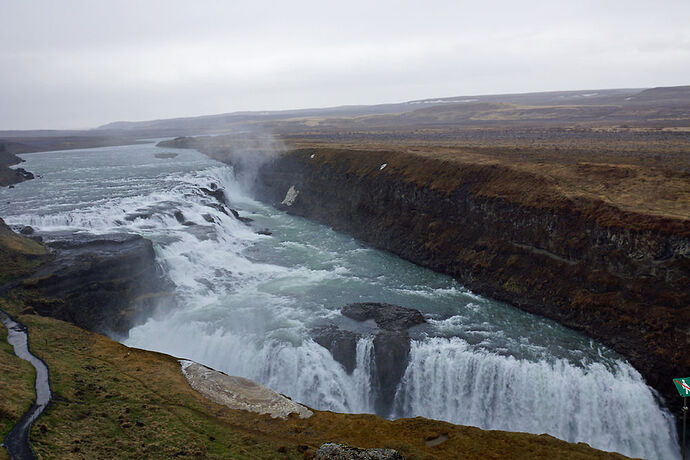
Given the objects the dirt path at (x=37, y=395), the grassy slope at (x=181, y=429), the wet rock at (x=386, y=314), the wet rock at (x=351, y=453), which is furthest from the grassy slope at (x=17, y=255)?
the wet rock at (x=351, y=453)

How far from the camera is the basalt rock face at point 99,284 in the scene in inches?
1104

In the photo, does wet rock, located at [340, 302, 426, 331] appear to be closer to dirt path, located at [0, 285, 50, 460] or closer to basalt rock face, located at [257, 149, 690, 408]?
basalt rock face, located at [257, 149, 690, 408]

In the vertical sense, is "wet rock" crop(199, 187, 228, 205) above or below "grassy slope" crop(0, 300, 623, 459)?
above

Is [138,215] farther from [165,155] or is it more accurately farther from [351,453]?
[165,155]

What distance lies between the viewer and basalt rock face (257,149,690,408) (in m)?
26.5

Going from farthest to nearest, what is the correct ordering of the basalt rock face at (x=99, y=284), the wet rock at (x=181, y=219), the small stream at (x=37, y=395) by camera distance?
the wet rock at (x=181, y=219), the basalt rock face at (x=99, y=284), the small stream at (x=37, y=395)

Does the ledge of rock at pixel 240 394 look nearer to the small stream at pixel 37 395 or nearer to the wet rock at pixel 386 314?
the small stream at pixel 37 395

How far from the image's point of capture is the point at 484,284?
35.6 meters

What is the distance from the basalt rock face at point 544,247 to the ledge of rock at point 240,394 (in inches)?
768

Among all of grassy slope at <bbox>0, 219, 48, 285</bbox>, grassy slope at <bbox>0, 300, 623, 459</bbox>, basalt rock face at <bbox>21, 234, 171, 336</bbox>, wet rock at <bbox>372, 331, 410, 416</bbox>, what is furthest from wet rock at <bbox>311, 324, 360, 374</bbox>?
grassy slope at <bbox>0, 219, 48, 285</bbox>

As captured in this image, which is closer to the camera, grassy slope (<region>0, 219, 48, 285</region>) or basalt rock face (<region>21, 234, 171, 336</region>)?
basalt rock face (<region>21, 234, 171, 336</region>)

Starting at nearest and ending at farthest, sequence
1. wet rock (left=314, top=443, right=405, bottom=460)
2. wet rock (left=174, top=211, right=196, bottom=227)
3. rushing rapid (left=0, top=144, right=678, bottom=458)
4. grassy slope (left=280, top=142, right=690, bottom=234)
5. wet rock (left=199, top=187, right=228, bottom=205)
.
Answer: wet rock (left=314, top=443, right=405, bottom=460) < rushing rapid (left=0, top=144, right=678, bottom=458) < grassy slope (left=280, top=142, right=690, bottom=234) < wet rock (left=174, top=211, right=196, bottom=227) < wet rock (left=199, top=187, right=228, bottom=205)

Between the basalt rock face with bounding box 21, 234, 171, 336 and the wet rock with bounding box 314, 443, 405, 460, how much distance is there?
19611mm

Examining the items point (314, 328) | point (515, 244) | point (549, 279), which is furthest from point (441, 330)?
point (515, 244)
